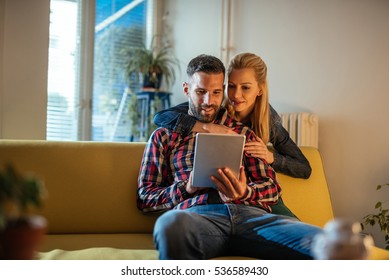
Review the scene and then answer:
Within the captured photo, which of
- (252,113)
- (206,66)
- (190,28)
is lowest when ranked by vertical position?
(252,113)

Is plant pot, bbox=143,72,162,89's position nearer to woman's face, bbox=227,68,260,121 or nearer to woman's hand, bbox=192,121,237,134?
woman's face, bbox=227,68,260,121

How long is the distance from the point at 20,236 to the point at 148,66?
366cm

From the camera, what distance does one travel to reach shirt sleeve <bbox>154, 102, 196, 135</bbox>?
1893 millimetres

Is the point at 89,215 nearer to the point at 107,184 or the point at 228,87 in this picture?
the point at 107,184

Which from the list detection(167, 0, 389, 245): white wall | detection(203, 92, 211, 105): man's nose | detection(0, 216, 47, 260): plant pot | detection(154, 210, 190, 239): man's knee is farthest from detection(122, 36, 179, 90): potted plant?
detection(0, 216, 47, 260): plant pot

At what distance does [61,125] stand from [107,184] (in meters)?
2.32

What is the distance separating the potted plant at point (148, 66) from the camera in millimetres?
4277

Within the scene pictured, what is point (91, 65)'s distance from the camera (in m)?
4.37

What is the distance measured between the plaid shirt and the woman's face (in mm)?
68

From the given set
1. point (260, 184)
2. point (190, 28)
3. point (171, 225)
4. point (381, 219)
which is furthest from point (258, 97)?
point (190, 28)

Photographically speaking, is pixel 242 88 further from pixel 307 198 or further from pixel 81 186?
pixel 81 186

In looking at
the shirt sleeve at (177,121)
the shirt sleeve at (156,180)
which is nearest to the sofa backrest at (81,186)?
the shirt sleeve at (156,180)

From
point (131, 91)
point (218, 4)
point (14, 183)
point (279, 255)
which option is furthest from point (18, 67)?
point (14, 183)

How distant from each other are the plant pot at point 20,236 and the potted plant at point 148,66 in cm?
364
